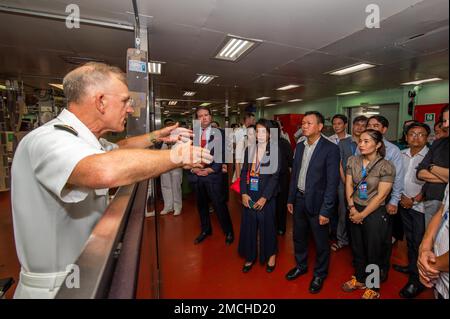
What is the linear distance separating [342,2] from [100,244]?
2.83 m

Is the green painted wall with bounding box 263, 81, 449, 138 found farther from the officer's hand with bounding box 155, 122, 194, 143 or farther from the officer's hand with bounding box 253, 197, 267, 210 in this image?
the officer's hand with bounding box 155, 122, 194, 143

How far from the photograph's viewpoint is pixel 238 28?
2.83 metres

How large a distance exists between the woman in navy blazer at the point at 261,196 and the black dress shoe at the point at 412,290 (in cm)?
118

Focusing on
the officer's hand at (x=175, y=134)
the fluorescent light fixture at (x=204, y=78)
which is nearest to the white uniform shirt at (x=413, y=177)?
the officer's hand at (x=175, y=134)

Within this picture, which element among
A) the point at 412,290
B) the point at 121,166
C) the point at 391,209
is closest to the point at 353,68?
the point at 391,209

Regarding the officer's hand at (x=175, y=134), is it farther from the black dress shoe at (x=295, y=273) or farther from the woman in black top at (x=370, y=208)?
the black dress shoe at (x=295, y=273)

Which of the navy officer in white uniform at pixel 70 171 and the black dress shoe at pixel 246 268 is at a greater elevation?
the navy officer in white uniform at pixel 70 171

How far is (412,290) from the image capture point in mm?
2055

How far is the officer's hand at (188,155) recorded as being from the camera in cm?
83

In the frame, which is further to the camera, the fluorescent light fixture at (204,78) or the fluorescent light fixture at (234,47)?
Result: the fluorescent light fixture at (204,78)

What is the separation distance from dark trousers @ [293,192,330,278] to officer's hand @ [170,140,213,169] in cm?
168
